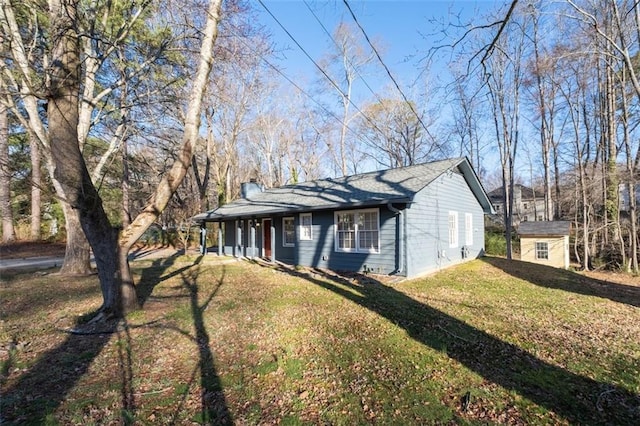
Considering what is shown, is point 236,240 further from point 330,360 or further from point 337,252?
point 330,360

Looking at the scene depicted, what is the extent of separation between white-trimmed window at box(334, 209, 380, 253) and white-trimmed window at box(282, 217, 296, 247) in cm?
286

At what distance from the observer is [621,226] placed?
14.5 m

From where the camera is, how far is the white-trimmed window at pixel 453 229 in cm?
1273

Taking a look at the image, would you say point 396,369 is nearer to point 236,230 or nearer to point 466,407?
point 466,407

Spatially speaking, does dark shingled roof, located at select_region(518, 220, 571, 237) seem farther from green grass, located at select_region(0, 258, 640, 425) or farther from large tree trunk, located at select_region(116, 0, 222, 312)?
large tree trunk, located at select_region(116, 0, 222, 312)

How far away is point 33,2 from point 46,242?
813 inches

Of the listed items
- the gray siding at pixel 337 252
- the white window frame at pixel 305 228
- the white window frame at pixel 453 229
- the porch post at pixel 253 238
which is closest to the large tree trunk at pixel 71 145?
the gray siding at pixel 337 252

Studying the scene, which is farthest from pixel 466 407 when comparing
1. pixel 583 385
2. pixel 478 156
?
pixel 478 156

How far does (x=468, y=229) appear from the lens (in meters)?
14.3

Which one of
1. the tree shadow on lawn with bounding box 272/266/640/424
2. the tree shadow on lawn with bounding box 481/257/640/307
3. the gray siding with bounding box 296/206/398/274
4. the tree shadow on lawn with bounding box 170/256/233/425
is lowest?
the tree shadow on lawn with bounding box 481/257/640/307

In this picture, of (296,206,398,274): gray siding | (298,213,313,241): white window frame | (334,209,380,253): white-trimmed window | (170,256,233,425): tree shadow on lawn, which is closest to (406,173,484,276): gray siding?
(296,206,398,274): gray siding

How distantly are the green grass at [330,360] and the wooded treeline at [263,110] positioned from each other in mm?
2231

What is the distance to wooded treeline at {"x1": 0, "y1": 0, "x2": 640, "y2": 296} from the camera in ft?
20.3

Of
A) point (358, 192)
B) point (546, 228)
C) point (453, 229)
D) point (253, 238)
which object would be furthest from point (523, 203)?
point (253, 238)
